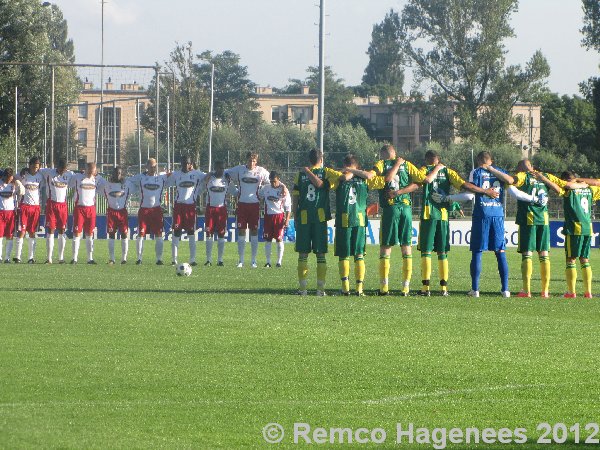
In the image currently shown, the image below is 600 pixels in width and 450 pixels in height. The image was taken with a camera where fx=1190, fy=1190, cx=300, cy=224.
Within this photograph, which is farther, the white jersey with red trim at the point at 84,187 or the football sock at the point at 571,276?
the white jersey with red trim at the point at 84,187

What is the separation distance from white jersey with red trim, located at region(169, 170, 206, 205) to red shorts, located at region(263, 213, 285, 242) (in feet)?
5.63

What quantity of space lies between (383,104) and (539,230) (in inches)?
4023

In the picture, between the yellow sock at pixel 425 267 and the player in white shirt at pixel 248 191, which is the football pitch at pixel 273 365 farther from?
the player in white shirt at pixel 248 191

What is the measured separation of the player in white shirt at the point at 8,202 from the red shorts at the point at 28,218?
188 mm

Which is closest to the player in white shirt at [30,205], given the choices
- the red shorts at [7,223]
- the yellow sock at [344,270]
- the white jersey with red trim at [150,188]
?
the red shorts at [7,223]

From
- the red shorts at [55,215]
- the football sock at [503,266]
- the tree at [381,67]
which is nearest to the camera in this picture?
the football sock at [503,266]

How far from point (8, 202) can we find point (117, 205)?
2503mm

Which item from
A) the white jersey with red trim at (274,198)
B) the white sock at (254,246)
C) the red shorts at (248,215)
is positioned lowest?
the white sock at (254,246)

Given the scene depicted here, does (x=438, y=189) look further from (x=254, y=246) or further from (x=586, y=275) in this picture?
(x=254, y=246)

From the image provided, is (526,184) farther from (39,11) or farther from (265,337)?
(39,11)

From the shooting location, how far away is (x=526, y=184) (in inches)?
737

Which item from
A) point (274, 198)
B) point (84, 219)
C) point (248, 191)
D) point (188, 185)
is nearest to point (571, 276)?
point (248, 191)

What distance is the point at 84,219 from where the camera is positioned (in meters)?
27.7

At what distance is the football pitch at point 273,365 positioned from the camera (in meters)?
8.64
